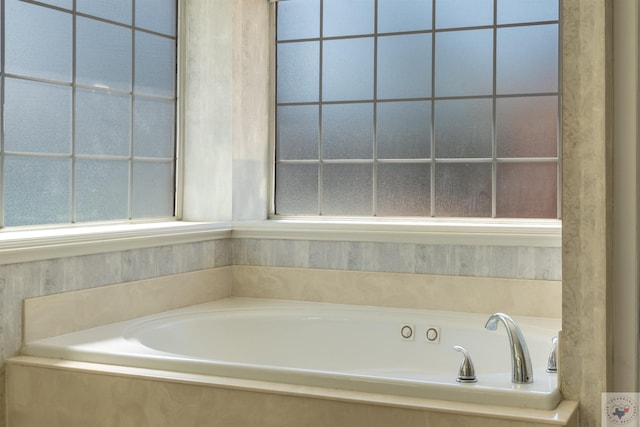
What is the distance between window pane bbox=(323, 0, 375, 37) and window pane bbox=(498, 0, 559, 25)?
65cm

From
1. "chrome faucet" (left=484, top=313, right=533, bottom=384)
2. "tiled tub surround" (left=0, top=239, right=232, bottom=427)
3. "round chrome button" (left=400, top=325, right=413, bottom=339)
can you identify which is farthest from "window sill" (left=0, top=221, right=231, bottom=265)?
"chrome faucet" (left=484, top=313, right=533, bottom=384)

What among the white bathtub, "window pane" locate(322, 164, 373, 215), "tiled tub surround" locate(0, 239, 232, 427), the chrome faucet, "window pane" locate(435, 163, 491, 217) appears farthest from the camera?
"window pane" locate(322, 164, 373, 215)

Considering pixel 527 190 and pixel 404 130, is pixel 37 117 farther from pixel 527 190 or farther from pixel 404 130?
pixel 527 190

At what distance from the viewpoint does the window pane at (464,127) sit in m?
3.68

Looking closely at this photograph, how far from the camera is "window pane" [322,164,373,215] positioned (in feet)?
12.8

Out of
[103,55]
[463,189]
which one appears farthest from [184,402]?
[463,189]

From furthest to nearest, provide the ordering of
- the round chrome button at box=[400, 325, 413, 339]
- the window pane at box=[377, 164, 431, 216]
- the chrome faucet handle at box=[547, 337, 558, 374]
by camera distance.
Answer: the window pane at box=[377, 164, 431, 216], the round chrome button at box=[400, 325, 413, 339], the chrome faucet handle at box=[547, 337, 558, 374]

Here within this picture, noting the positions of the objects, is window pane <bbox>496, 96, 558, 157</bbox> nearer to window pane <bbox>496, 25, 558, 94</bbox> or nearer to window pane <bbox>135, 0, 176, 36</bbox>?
window pane <bbox>496, 25, 558, 94</bbox>

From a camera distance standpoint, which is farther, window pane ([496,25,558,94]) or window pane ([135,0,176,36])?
window pane ([135,0,176,36])

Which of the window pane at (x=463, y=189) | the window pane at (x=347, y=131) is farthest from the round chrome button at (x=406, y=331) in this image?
the window pane at (x=347, y=131)

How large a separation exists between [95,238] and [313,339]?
41.1 inches

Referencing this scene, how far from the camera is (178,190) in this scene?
3.94 m

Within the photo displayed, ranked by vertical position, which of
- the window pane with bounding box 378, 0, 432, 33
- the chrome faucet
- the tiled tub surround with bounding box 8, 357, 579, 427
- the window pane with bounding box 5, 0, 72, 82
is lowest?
the tiled tub surround with bounding box 8, 357, 579, 427

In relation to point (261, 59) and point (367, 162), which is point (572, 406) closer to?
point (367, 162)
